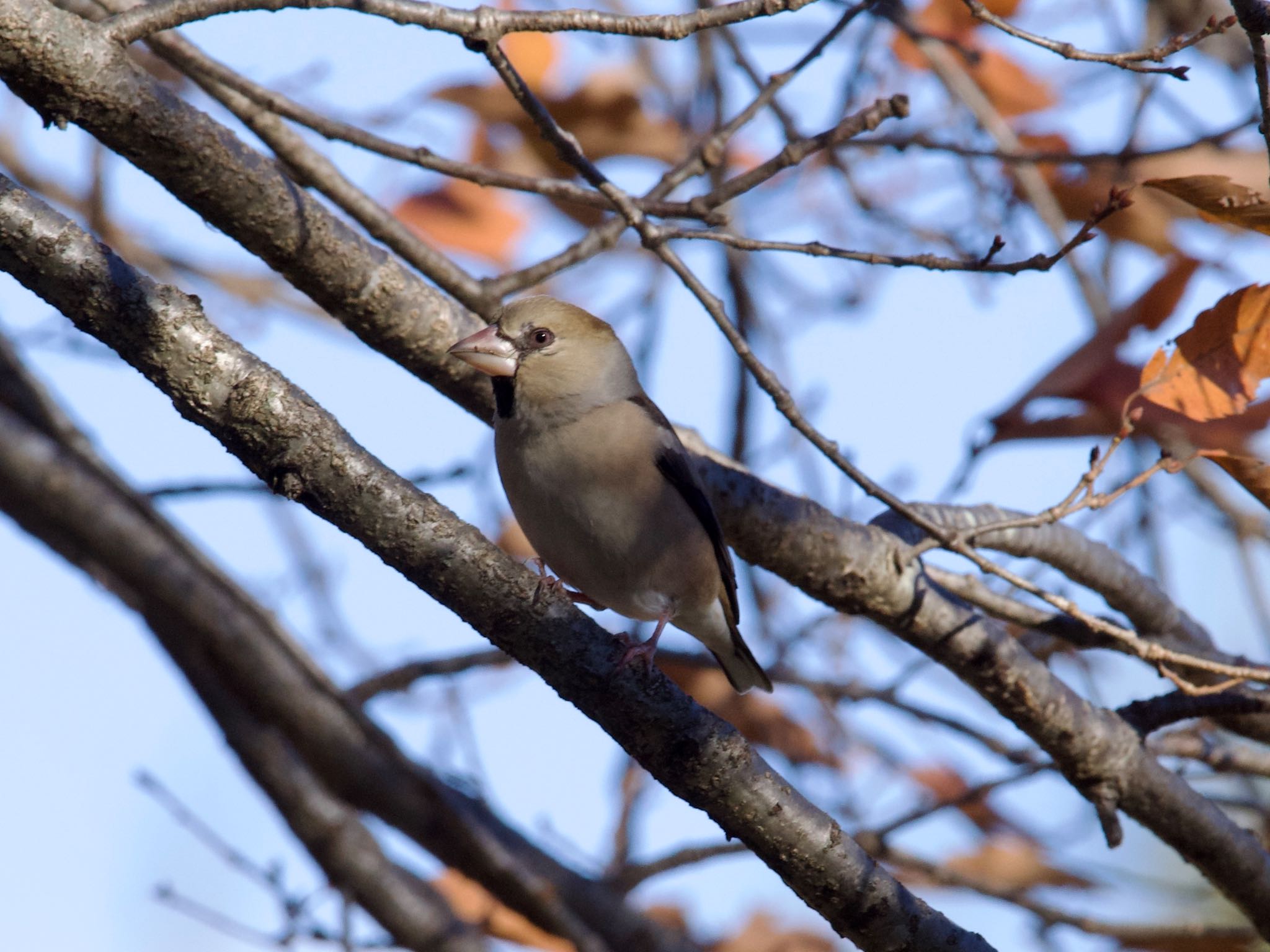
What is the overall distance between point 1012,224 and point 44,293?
400 centimetres

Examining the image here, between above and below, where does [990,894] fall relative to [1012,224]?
below

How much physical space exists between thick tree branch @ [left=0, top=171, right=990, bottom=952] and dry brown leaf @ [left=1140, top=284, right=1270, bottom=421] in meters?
1.45

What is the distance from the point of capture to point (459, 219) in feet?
20.9

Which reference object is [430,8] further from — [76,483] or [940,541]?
[76,483]

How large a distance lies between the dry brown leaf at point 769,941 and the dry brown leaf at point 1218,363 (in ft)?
10.7

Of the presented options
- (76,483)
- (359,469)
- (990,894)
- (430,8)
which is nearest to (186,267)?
(76,483)

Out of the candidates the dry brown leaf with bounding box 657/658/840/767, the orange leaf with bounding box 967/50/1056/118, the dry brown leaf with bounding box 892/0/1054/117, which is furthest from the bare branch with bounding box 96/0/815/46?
the orange leaf with bounding box 967/50/1056/118

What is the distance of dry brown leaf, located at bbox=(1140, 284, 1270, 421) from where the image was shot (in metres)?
3.29

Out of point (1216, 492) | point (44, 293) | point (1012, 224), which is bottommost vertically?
point (44, 293)

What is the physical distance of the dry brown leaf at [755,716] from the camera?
5.38 meters

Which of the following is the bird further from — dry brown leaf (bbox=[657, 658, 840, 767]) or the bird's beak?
dry brown leaf (bbox=[657, 658, 840, 767])

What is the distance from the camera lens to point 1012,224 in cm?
542

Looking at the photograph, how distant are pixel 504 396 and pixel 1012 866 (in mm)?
3077

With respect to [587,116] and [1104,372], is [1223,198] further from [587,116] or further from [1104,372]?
[587,116]
